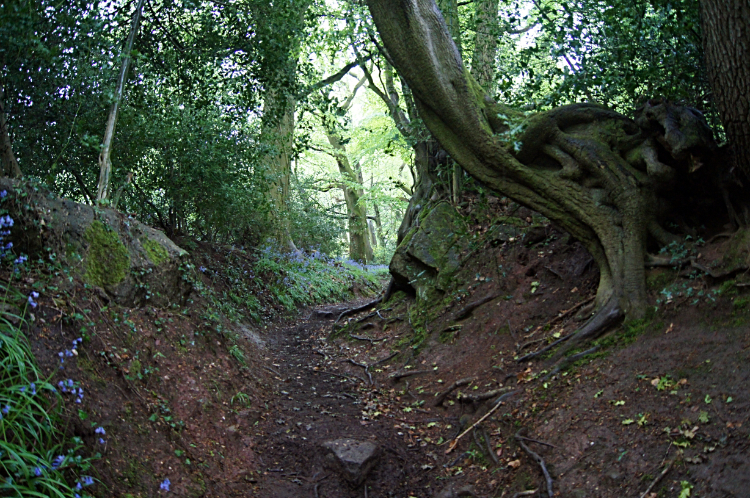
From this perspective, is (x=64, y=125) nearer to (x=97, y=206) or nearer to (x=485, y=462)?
(x=97, y=206)

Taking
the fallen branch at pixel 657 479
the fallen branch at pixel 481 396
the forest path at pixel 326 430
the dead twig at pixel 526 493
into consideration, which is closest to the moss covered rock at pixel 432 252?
the forest path at pixel 326 430

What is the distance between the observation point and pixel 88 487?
352cm

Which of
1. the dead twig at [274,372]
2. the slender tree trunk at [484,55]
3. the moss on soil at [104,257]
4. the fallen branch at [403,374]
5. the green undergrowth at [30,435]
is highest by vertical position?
the slender tree trunk at [484,55]

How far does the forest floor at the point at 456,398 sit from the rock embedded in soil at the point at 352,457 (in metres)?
0.07

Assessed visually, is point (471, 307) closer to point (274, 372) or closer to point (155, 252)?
point (274, 372)

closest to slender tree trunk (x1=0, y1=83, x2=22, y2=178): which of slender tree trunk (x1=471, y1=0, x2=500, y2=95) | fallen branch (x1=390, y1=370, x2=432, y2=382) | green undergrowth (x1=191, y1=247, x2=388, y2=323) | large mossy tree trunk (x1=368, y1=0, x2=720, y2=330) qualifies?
green undergrowth (x1=191, y1=247, x2=388, y2=323)

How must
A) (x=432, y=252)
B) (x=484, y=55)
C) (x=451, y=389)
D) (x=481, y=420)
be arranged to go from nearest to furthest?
(x=481, y=420) < (x=451, y=389) < (x=432, y=252) < (x=484, y=55)

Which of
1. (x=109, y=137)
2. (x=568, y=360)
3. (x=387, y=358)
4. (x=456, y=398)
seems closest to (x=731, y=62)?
(x=568, y=360)

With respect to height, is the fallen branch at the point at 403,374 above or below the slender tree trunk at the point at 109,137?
below

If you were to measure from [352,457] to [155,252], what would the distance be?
365 centimetres

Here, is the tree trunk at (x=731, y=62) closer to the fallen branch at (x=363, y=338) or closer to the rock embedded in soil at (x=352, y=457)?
the rock embedded in soil at (x=352, y=457)

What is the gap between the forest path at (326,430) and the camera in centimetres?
498

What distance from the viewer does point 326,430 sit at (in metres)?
6.05

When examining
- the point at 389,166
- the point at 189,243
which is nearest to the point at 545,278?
the point at 189,243
